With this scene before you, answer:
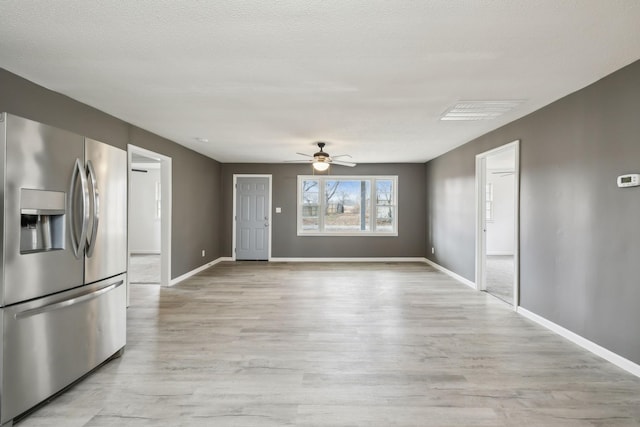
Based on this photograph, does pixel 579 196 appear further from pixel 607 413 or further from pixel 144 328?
pixel 144 328

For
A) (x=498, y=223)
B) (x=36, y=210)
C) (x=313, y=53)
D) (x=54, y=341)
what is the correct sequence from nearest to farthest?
(x=36, y=210), (x=54, y=341), (x=313, y=53), (x=498, y=223)

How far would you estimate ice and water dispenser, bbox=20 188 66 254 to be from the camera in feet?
6.59

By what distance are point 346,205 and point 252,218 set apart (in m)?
2.39

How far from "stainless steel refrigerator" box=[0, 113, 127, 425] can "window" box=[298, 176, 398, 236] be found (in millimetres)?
5655

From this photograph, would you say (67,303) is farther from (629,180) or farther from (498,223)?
(498,223)

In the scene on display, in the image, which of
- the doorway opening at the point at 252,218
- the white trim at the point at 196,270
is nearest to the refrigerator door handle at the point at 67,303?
the white trim at the point at 196,270

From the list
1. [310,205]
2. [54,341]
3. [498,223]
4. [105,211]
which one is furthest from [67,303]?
[498,223]

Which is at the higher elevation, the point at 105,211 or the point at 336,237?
the point at 105,211

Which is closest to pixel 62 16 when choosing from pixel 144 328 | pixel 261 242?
pixel 144 328

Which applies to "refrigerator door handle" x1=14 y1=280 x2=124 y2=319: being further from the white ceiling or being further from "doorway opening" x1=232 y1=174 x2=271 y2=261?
"doorway opening" x1=232 y1=174 x2=271 y2=261

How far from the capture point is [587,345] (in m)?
3.05

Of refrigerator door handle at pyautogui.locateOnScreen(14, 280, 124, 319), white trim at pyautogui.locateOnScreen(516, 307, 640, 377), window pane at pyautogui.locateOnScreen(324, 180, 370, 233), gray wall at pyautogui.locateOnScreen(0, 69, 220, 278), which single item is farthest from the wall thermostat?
window pane at pyautogui.locateOnScreen(324, 180, 370, 233)

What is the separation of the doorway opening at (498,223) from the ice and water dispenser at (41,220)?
4744mm

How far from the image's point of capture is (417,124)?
14.3ft
